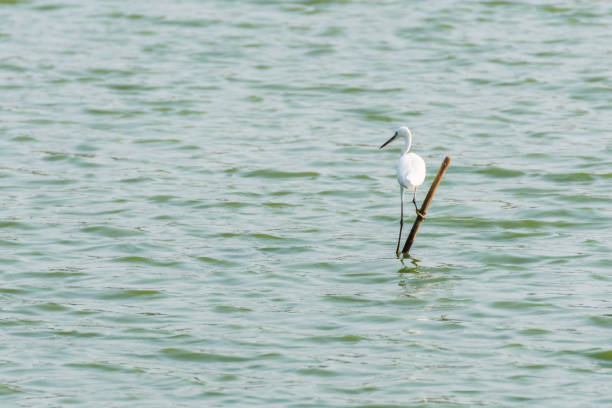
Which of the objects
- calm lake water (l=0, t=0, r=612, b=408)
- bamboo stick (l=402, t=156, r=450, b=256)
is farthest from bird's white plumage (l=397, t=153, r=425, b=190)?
calm lake water (l=0, t=0, r=612, b=408)

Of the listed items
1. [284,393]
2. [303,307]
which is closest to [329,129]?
[303,307]

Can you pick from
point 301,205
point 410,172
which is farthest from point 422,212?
point 301,205

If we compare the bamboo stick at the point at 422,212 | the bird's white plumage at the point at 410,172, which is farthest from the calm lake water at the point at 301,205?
the bird's white plumage at the point at 410,172

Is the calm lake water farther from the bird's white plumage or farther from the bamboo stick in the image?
the bird's white plumage

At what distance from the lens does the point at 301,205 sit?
50.7 feet

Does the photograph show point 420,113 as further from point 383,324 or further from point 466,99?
point 383,324

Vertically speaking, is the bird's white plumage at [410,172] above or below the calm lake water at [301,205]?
above

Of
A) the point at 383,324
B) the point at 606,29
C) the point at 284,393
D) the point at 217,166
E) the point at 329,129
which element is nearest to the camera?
the point at 284,393

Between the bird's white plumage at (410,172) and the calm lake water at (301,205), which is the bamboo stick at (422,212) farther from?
the bird's white plumage at (410,172)

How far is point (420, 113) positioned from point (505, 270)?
6666 mm

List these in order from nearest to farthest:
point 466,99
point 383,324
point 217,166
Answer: point 383,324 < point 217,166 < point 466,99

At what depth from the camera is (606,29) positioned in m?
23.6

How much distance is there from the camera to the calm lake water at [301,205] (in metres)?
10.5

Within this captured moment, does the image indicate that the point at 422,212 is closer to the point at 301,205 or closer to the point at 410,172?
the point at 410,172
